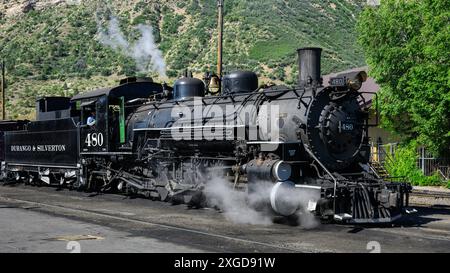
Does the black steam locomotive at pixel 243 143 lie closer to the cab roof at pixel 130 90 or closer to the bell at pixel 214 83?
the cab roof at pixel 130 90

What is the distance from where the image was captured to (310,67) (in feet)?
43.6

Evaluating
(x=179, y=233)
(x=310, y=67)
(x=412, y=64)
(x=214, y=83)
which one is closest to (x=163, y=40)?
(x=412, y=64)

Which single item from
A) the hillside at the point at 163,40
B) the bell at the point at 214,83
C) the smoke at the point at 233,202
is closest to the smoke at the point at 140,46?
the hillside at the point at 163,40

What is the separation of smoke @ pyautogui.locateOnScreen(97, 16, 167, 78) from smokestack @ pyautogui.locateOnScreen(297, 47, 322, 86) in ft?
172

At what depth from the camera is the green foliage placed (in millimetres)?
24312

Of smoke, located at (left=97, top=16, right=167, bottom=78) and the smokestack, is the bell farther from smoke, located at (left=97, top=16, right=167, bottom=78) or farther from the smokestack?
smoke, located at (left=97, top=16, right=167, bottom=78)

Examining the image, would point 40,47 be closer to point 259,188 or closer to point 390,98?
point 390,98

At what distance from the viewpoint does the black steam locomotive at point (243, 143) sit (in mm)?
12039

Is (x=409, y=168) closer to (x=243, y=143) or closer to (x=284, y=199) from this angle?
(x=243, y=143)

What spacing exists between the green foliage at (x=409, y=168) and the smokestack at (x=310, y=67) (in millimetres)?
12176

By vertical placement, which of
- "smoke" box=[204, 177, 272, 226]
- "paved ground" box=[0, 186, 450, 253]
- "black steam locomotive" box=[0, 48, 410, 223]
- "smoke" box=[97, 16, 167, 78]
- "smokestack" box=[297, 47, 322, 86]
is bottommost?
"paved ground" box=[0, 186, 450, 253]

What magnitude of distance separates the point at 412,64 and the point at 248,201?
12.8m

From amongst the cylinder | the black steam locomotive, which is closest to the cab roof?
the black steam locomotive

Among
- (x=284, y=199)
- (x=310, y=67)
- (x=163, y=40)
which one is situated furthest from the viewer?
(x=163, y=40)
